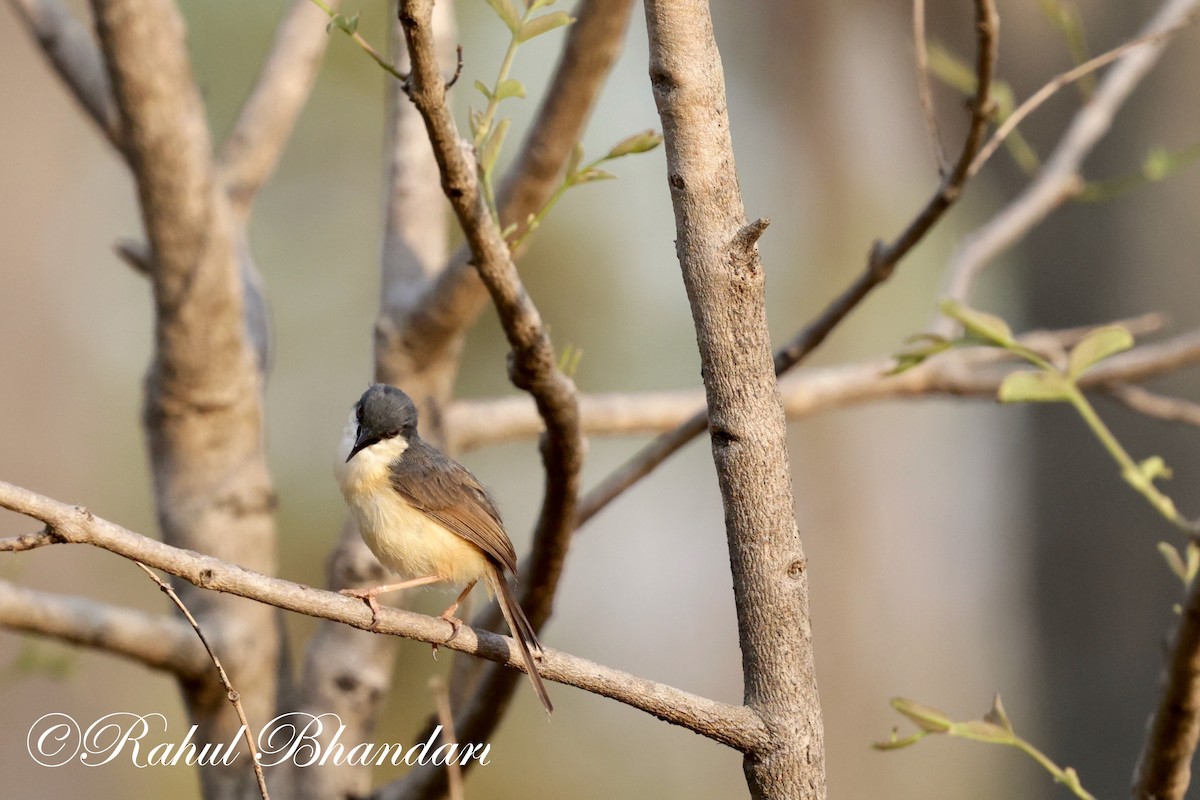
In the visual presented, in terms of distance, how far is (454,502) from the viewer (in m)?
2.01

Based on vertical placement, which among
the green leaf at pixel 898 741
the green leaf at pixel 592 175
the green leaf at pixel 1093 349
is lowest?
the green leaf at pixel 898 741

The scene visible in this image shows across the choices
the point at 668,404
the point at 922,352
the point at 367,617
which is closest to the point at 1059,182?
the point at 668,404

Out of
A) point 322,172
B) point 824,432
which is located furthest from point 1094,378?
point 322,172

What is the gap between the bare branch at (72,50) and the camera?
284 cm

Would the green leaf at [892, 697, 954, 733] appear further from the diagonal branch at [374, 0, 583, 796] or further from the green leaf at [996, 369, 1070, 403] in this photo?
the diagonal branch at [374, 0, 583, 796]

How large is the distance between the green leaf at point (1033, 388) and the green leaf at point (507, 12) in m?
0.82

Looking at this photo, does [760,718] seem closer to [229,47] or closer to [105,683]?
[105,683]

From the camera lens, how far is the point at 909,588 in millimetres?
8406

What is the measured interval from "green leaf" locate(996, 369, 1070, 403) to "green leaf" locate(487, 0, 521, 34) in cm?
82

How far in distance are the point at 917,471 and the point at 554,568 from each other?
21.6 ft

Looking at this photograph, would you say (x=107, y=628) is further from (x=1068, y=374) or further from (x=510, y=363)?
(x=1068, y=374)

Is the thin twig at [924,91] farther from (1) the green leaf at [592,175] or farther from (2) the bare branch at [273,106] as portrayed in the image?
(2) the bare branch at [273,106]

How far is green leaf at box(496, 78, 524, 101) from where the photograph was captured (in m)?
1.43

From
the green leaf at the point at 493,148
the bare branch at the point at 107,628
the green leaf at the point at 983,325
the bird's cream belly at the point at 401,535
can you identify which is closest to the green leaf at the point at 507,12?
the green leaf at the point at 493,148
